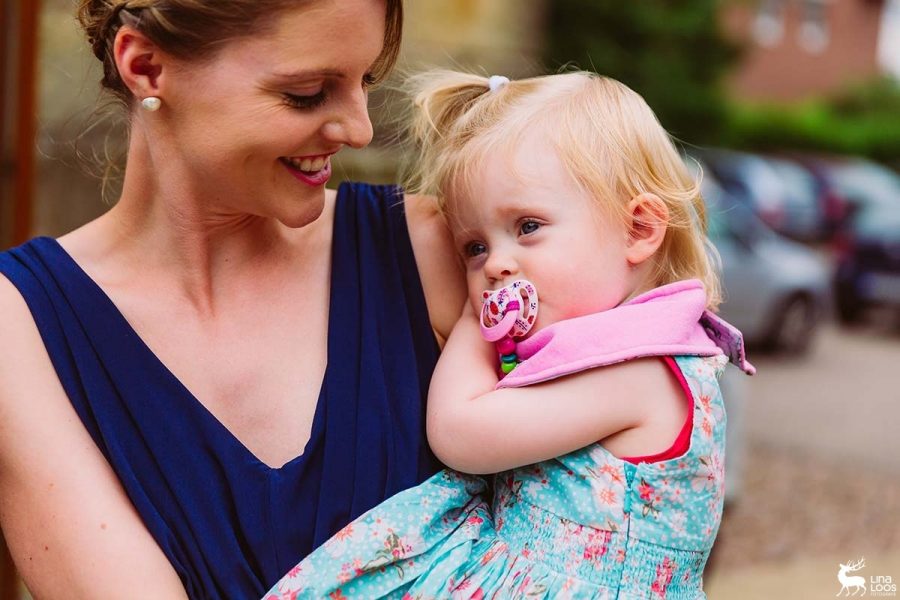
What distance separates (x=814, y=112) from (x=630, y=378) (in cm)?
2830

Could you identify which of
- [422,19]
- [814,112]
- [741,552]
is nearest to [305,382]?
[422,19]

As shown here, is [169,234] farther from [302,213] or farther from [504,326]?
[504,326]

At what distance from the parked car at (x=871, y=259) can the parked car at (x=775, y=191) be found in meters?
3.23

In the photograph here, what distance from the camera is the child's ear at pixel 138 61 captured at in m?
1.82

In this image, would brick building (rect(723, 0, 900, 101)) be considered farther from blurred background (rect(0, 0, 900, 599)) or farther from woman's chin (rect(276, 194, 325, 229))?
woman's chin (rect(276, 194, 325, 229))

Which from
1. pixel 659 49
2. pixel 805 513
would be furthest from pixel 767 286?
pixel 659 49

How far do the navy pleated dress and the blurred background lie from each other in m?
0.50

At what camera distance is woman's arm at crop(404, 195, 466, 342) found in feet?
6.93

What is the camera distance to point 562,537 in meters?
1.82

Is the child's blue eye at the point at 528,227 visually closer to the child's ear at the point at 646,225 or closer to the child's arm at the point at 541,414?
the child's ear at the point at 646,225

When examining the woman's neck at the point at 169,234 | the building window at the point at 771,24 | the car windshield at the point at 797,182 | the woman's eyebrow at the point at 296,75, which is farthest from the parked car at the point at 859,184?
the woman's eyebrow at the point at 296,75

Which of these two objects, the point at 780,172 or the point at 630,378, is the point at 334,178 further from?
the point at 780,172

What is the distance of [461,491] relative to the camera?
1.91 metres

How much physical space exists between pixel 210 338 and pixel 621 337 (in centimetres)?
69
